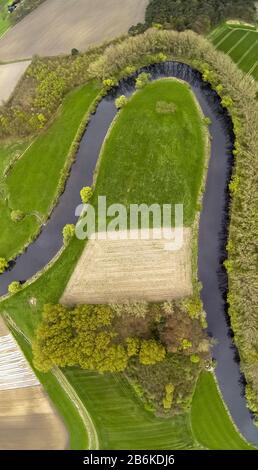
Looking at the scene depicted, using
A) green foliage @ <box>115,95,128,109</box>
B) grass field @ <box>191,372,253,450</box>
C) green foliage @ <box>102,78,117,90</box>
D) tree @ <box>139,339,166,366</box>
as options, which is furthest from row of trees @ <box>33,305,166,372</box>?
green foliage @ <box>102,78,117,90</box>

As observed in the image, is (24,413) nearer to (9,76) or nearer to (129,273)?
(129,273)

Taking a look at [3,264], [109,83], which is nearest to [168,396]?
[3,264]

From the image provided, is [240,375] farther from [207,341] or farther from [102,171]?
[102,171]

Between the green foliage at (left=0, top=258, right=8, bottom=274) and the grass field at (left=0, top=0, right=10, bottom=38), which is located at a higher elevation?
the grass field at (left=0, top=0, right=10, bottom=38)

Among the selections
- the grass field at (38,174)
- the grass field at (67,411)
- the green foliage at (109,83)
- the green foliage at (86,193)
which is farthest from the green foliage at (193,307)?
the green foliage at (109,83)

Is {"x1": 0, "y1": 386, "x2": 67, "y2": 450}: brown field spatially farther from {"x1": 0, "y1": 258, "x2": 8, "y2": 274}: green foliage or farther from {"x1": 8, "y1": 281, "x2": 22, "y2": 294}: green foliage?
{"x1": 0, "y1": 258, "x2": 8, "y2": 274}: green foliage

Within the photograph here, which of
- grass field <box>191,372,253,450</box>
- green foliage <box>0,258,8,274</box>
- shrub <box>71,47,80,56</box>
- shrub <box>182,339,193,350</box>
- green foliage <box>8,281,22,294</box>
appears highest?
shrub <box>71,47,80,56</box>
